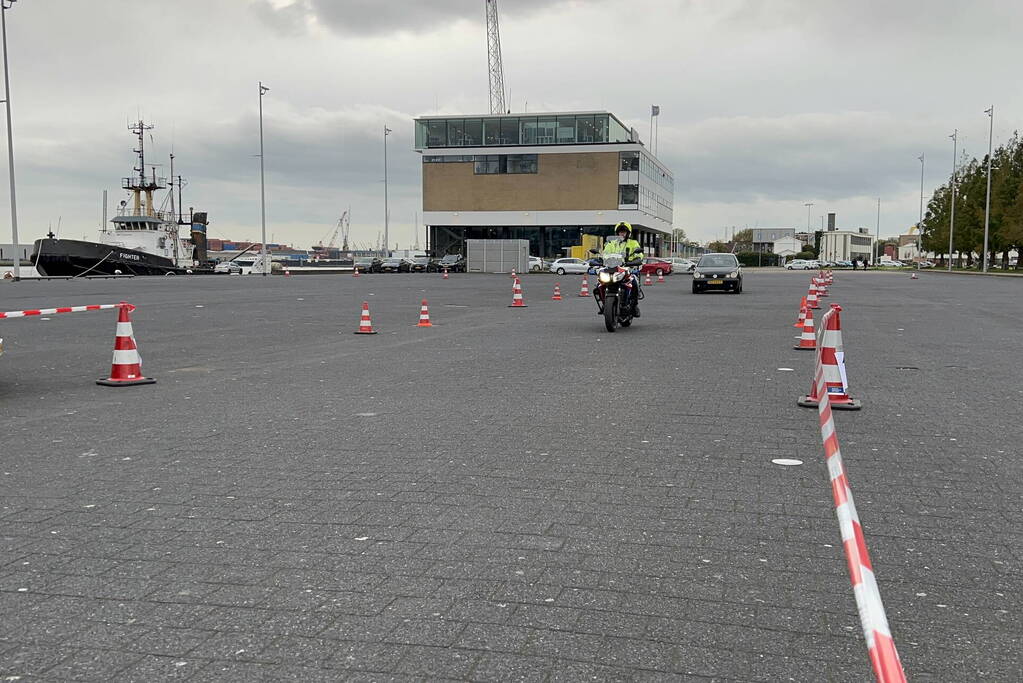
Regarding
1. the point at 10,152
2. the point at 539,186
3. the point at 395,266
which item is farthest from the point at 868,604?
the point at 539,186

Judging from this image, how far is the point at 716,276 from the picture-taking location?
3453 cm

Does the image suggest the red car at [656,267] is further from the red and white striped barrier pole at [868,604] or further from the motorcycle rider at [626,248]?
the red and white striped barrier pole at [868,604]

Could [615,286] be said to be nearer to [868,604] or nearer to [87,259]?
[868,604]

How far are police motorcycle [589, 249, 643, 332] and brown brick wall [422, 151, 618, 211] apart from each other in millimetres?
73960

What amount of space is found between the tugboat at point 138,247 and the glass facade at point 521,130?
105ft

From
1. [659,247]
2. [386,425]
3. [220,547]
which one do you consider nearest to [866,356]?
[386,425]

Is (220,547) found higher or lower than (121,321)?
lower

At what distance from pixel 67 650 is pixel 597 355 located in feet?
32.9

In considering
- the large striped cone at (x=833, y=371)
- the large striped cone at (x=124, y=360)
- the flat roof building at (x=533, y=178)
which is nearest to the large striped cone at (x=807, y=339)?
the large striped cone at (x=833, y=371)

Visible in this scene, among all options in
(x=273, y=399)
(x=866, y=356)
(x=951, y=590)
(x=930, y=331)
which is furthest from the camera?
(x=930, y=331)

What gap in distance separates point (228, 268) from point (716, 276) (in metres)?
42.5

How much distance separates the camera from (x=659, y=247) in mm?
110812

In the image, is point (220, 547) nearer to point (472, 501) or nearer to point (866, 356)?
point (472, 501)

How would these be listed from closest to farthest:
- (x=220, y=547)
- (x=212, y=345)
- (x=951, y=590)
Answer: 1. (x=951, y=590)
2. (x=220, y=547)
3. (x=212, y=345)
